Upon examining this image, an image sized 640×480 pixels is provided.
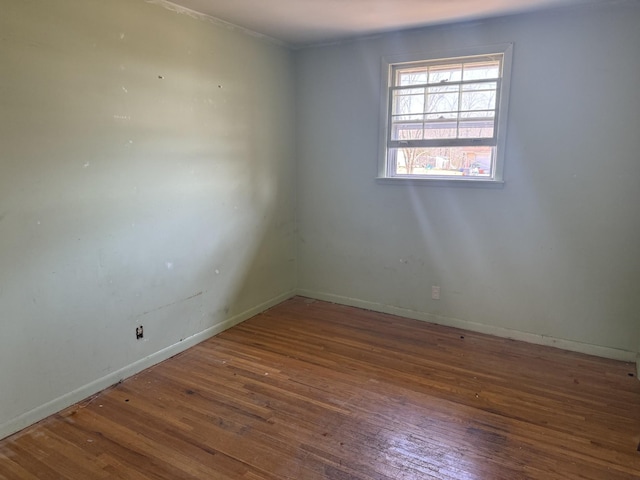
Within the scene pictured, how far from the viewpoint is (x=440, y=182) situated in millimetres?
3500

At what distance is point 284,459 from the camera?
2.00 meters

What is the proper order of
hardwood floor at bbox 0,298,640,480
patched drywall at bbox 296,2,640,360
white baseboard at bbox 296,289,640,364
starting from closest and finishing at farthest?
hardwood floor at bbox 0,298,640,480
patched drywall at bbox 296,2,640,360
white baseboard at bbox 296,289,640,364

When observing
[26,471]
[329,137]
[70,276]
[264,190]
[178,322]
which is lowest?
[26,471]

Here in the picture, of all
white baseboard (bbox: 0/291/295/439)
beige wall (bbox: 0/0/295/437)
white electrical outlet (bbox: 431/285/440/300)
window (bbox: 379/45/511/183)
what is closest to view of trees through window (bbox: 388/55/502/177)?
window (bbox: 379/45/511/183)

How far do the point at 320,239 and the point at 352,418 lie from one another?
213cm

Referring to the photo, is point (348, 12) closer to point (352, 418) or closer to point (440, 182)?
point (440, 182)

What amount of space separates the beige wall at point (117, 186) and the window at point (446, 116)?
3.74 feet

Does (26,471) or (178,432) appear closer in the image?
(26,471)

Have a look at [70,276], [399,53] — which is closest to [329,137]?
[399,53]

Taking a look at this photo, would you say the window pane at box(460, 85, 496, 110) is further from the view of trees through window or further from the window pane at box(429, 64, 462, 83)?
the window pane at box(429, 64, 462, 83)

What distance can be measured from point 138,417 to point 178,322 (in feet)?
2.88

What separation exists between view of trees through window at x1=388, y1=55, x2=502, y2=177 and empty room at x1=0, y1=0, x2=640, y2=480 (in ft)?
0.06

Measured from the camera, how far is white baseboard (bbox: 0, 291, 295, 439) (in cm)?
223

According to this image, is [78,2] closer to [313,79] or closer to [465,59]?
[313,79]
